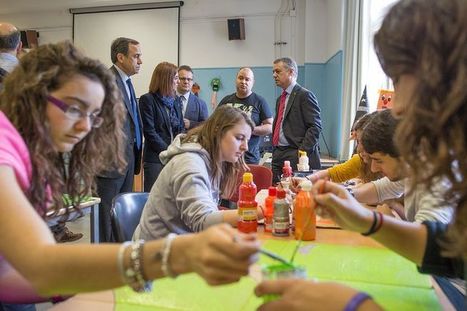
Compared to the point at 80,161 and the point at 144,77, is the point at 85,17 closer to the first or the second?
the point at 144,77

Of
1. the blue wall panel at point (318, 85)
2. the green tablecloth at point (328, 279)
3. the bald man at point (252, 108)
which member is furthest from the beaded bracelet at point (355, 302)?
the blue wall panel at point (318, 85)

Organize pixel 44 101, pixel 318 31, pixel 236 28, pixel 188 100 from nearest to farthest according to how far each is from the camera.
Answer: pixel 44 101, pixel 188 100, pixel 318 31, pixel 236 28

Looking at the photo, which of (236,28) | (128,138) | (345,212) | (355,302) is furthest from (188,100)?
(355,302)

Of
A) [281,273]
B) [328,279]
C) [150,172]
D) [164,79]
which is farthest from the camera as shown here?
[150,172]

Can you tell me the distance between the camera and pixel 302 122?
3.52m

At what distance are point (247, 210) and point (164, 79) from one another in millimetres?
2168

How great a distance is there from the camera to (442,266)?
1064 mm

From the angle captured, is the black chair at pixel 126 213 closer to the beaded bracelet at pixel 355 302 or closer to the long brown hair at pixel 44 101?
the long brown hair at pixel 44 101

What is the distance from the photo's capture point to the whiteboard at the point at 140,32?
6340 mm

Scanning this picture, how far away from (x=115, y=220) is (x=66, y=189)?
13.4 inches

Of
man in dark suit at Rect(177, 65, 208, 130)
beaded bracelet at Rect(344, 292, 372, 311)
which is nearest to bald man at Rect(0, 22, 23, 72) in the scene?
man in dark suit at Rect(177, 65, 208, 130)

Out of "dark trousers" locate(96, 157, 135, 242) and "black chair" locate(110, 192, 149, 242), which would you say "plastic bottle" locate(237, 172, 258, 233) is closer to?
"black chair" locate(110, 192, 149, 242)

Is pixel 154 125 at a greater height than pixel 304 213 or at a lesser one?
greater

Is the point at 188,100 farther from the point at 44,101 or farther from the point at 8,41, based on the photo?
the point at 44,101
